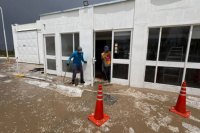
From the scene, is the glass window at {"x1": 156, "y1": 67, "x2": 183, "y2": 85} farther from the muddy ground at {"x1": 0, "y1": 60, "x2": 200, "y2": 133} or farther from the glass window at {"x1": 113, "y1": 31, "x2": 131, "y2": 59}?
the glass window at {"x1": 113, "y1": 31, "x2": 131, "y2": 59}

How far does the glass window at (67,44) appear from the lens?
517 cm

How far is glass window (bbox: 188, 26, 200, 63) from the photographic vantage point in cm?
319

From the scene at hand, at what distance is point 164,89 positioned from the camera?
3754 mm

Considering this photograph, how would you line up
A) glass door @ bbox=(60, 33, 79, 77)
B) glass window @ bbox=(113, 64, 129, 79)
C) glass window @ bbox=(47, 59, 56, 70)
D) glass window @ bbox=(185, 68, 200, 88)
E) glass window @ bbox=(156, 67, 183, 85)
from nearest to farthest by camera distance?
glass window @ bbox=(185, 68, 200, 88)
glass window @ bbox=(156, 67, 183, 85)
glass window @ bbox=(113, 64, 129, 79)
glass door @ bbox=(60, 33, 79, 77)
glass window @ bbox=(47, 59, 56, 70)

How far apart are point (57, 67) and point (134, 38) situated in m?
4.51

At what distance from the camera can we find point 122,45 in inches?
163

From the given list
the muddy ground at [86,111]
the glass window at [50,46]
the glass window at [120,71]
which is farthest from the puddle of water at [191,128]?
the glass window at [50,46]

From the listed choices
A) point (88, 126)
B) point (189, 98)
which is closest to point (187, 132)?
point (189, 98)

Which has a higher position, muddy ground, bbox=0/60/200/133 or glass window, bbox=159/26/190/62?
glass window, bbox=159/26/190/62

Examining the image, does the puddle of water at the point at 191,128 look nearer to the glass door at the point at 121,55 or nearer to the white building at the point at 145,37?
the white building at the point at 145,37

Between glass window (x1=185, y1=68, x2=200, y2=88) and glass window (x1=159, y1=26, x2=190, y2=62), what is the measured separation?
1.62 feet

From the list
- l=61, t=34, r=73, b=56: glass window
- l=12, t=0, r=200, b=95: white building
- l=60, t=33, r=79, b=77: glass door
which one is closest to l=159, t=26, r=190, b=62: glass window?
l=12, t=0, r=200, b=95: white building

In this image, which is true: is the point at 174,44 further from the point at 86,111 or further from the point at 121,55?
the point at 86,111

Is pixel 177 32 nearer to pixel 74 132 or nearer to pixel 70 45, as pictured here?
pixel 74 132
